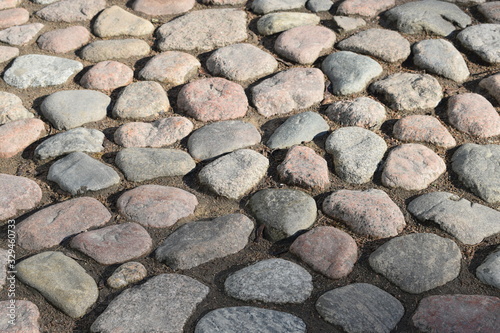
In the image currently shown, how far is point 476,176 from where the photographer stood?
2246 millimetres

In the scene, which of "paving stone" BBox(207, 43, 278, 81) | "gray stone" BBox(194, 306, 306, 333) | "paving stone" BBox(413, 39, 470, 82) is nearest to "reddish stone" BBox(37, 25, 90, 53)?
"paving stone" BBox(207, 43, 278, 81)

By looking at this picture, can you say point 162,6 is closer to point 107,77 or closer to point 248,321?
point 107,77

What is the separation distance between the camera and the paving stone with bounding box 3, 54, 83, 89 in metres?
2.82

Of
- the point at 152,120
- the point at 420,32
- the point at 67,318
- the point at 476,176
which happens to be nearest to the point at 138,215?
the point at 67,318

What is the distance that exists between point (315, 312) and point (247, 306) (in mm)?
210

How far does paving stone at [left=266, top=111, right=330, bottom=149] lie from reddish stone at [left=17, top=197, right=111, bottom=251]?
2.59 ft

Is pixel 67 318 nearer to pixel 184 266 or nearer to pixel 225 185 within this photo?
pixel 184 266

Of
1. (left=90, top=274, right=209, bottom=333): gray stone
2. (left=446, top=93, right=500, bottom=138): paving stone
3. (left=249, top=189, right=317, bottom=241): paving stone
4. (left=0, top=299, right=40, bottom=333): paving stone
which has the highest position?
(left=446, top=93, right=500, bottom=138): paving stone

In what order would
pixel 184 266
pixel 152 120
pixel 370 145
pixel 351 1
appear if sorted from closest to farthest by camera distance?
1. pixel 184 266
2. pixel 370 145
3. pixel 152 120
4. pixel 351 1

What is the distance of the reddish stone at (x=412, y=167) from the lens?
2240 mm

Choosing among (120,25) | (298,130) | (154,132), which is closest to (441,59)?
(298,130)

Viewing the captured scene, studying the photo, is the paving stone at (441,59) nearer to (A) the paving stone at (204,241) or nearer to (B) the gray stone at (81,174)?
(A) the paving stone at (204,241)

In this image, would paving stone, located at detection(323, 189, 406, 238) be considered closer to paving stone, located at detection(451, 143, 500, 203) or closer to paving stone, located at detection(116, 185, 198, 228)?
paving stone, located at detection(451, 143, 500, 203)

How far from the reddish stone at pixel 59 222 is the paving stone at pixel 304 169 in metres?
0.71
